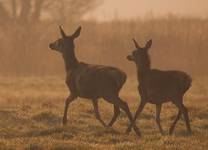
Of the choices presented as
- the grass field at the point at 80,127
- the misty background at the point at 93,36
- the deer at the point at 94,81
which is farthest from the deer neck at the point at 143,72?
the misty background at the point at 93,36

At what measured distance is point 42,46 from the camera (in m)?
43.8

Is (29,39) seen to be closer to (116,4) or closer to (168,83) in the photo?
(168,83)

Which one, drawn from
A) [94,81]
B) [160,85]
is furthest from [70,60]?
[160,85]

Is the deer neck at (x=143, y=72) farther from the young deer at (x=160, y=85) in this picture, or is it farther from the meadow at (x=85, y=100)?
the meadow at (x=85, y=100)

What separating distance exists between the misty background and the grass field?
14.2 m

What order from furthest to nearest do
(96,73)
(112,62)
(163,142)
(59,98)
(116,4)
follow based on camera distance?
(116,4), (112,62), (59,98), (96,73), (163,142)

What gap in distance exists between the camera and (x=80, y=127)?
16344 millimetres

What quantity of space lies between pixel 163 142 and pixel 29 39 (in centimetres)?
3072

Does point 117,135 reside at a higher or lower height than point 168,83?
lower

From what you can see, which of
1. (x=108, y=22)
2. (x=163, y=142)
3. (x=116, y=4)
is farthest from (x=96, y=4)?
(x=163, y=142)

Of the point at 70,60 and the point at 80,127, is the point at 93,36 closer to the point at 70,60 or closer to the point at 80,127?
the point at 70,60

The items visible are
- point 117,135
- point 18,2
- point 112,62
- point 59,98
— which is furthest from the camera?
point 18,2

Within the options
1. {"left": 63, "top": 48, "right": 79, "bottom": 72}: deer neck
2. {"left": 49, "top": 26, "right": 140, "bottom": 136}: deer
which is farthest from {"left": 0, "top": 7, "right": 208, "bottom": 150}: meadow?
{"left": 63, "top": 48, "right": 79, "bottom": 72}: deer neck

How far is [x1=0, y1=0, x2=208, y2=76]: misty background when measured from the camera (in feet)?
136
